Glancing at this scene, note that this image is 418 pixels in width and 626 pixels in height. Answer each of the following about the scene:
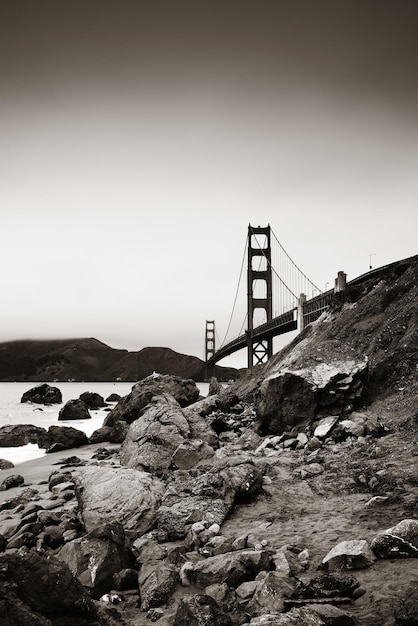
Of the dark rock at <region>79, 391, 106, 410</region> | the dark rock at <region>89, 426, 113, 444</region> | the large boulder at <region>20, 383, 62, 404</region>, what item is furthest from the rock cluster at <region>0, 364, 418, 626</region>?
the large boulder at <region>20, 383, 62, 404</region>

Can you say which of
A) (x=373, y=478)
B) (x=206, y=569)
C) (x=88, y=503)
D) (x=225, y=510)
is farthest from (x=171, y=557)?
(x=373, y=478)

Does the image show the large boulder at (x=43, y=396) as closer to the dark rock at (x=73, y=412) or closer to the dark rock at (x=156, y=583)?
the dark rock at (x=73, y=412)

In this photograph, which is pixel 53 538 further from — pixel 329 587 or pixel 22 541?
pixel 329 587

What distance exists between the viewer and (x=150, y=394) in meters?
21.7

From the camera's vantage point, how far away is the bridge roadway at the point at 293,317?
71.5ft

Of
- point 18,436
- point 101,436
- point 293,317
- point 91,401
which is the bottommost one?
point 91,401

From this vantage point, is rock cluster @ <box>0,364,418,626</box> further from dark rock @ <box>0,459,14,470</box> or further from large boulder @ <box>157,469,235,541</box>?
dark rock @ <box>0,459,14,470</box>

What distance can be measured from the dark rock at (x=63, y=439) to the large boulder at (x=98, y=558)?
13.5m

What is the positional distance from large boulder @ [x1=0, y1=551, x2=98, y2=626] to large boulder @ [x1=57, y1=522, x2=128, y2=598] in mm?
1152

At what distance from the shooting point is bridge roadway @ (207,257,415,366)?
858 inches

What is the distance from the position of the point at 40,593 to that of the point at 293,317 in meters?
30.6

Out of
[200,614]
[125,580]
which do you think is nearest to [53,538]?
[125,580]

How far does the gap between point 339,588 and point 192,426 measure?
8626mm

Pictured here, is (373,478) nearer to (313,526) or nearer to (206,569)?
(313,526)
